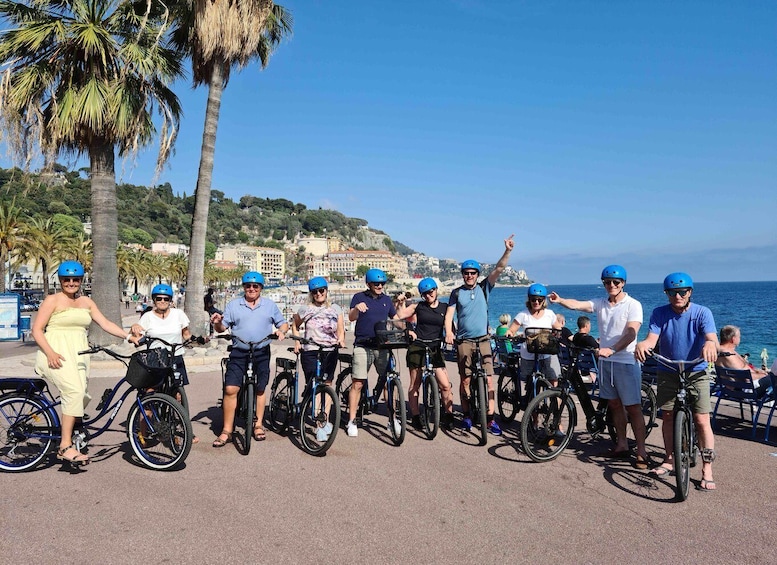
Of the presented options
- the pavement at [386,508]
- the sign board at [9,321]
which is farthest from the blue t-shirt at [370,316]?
the sign board at [9,321]

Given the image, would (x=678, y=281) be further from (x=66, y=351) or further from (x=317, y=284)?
(x=66, y=351)

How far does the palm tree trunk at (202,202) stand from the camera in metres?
13.8

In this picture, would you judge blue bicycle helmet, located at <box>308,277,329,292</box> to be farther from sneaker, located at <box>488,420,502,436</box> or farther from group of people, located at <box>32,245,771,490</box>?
sneaker, located at <box>488,420,502,436</box>

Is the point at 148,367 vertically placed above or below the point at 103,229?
below

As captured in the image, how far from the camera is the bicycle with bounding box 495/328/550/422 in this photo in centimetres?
583

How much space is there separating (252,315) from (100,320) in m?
1.42

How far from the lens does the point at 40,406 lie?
482 centimetres

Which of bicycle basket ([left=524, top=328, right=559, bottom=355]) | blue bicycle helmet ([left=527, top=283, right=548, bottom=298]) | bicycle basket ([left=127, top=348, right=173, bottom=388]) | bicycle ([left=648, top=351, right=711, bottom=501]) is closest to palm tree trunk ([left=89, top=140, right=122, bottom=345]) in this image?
bicycle basket ([left=127, top=348, right=173, bottom=388])

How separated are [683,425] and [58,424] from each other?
5392 mm

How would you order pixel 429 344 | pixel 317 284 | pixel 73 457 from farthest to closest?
pixel 429 344, pixel 317 284, pixel 73 457

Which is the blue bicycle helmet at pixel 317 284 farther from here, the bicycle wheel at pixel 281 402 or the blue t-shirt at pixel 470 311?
the blue t-shirt at pixel 470 311

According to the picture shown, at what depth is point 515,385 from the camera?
6.59 meters

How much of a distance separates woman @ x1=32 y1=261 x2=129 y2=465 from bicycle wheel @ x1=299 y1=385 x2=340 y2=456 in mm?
1978

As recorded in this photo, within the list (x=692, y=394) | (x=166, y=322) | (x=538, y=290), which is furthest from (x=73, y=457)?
(x=692, y=394)
